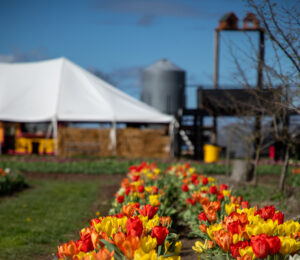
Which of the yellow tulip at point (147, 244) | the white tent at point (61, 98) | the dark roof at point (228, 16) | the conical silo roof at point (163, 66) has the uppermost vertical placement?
the dark roof at point (228, 16)

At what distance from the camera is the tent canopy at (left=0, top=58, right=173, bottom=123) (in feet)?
67.6

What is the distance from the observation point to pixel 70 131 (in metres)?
20.9

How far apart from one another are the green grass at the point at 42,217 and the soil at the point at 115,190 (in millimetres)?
242

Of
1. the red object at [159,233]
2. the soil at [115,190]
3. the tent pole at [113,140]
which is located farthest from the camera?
the tent pole at [113,140]

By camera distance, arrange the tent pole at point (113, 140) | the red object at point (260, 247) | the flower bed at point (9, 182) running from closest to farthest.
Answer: the red object at point (260, 247)
the flower bed at point (9, 182)
the tent pole at point (113, 140)

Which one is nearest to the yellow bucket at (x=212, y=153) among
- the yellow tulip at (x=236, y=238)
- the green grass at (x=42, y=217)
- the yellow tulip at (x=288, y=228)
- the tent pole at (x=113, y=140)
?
the tent pole at (x=113, y=140)

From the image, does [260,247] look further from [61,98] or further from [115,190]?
[61,98]

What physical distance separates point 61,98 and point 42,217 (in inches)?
574

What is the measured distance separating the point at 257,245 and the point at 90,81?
70.3 feet

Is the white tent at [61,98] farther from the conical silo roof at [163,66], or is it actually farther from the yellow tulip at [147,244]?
the yellow tulip at [147,244]

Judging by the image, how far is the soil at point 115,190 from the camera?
17.0 ft

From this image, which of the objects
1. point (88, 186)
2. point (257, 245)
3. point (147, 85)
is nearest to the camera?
point (257, 245)

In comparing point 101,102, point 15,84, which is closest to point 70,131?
point 101,102

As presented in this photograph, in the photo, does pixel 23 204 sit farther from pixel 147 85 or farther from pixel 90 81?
pixel 147 85
